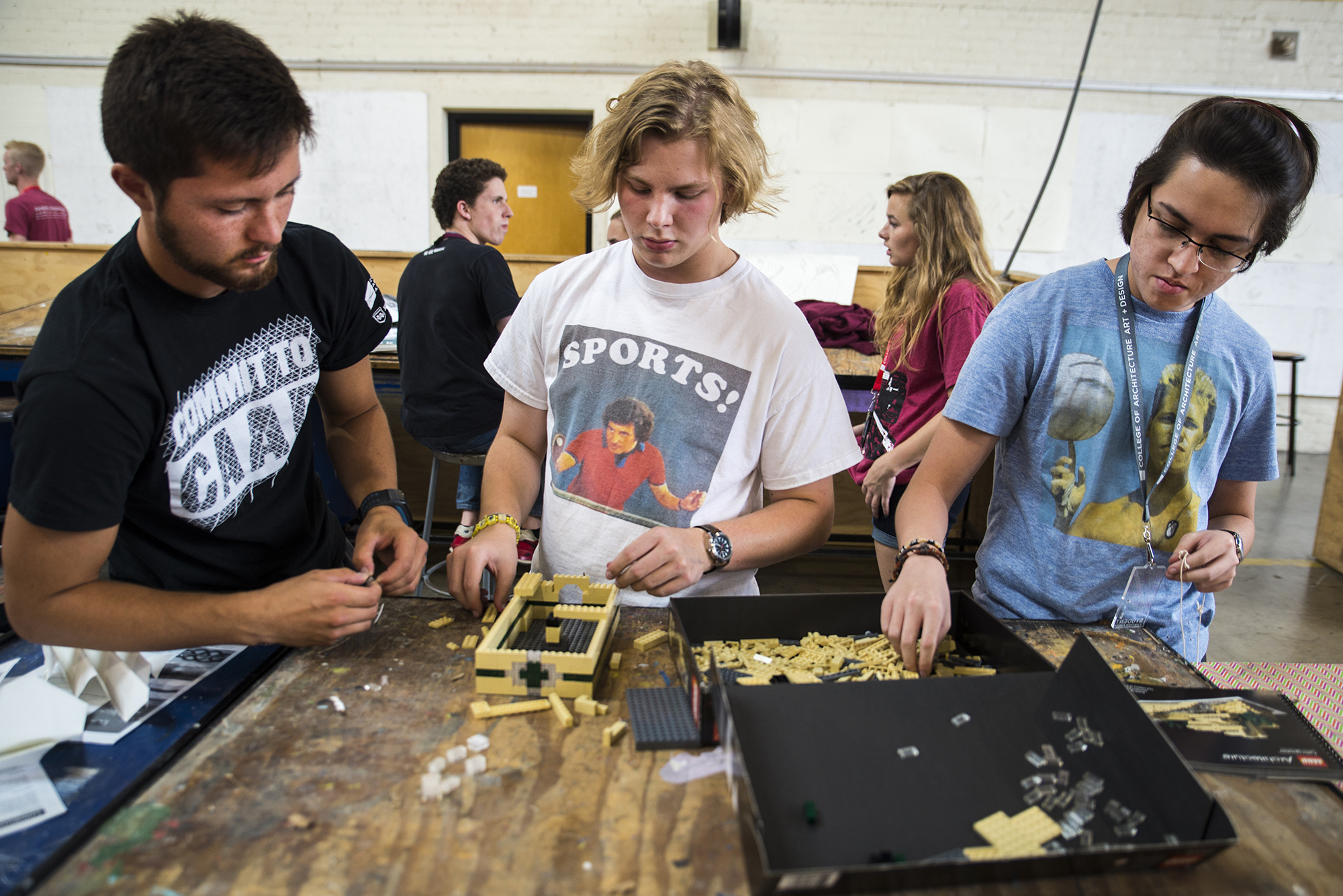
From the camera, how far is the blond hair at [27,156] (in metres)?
5.57

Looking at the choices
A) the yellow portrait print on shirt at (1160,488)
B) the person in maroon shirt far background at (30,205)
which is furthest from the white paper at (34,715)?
the person in maroon shirt far background at (30,205)

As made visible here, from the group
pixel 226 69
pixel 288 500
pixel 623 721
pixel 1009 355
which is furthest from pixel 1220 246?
pixel 288 500

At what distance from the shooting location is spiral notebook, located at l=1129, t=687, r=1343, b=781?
0.90m

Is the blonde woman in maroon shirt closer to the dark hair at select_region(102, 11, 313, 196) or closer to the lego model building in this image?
the lego model building

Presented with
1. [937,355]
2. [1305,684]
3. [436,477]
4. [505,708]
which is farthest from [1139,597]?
[436,477]

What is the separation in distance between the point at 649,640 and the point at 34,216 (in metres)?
6.40

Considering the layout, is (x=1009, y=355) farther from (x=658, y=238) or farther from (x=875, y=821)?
(x=875, y=821)

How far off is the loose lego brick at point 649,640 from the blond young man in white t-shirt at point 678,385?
0.38 ft

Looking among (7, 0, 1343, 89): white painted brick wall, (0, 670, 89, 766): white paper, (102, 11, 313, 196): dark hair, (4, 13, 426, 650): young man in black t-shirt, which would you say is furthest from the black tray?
(7, 0, 1343, 89): white painted brick wall

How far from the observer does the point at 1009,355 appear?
1271 mm

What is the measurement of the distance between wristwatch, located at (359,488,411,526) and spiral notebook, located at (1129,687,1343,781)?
45.1 inches

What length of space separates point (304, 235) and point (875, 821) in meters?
1.17

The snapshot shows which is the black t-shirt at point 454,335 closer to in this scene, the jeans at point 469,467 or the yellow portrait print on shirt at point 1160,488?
the jeans at point 469,467

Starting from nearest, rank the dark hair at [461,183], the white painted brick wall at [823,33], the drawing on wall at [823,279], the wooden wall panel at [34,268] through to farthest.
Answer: the dark hair at [461,183], the wooden wall panel at [34,268], the drawing on wall at [823,279], the white painted brick wall at [823,33]
